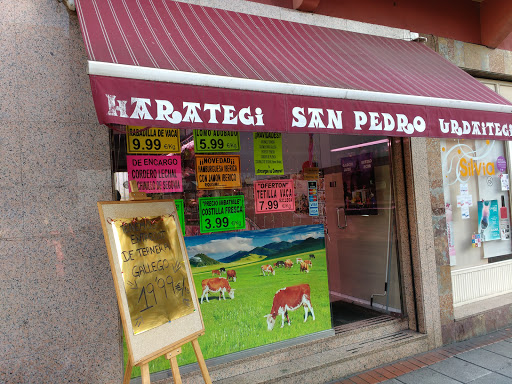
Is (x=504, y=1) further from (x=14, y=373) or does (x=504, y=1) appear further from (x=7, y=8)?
(x=14, y=373)

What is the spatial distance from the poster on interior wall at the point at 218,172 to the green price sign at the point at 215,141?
0.07 meters

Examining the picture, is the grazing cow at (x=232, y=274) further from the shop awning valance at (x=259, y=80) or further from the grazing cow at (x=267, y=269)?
the shop awning valance at (x=259, y=80)

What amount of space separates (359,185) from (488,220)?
7.20ft

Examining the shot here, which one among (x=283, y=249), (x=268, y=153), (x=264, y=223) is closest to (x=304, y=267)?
(x=283, y=249)

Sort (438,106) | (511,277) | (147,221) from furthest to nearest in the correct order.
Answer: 1. (511,277)
2. (438,106)
3. (147,221)

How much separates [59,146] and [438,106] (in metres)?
3.40

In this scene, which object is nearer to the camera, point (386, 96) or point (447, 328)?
point (386, 96)

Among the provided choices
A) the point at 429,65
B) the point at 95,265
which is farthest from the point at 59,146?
the point at 429,65

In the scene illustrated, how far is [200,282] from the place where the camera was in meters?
3.90

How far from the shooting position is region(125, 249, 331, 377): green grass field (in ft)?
12.8

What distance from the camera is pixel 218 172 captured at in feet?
13.4

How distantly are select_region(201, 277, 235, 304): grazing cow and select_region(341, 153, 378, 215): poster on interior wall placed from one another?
7.78 feet

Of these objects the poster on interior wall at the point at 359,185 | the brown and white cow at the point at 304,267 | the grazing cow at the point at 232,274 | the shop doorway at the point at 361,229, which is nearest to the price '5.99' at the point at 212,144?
the grazing cow at the point at 232,274

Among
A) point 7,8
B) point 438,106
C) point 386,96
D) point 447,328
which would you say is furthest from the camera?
point 447,328
